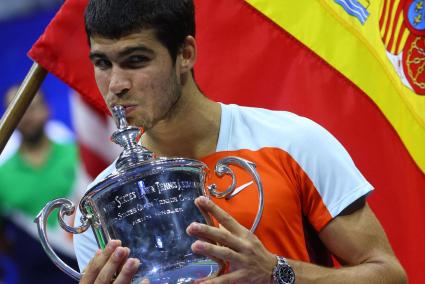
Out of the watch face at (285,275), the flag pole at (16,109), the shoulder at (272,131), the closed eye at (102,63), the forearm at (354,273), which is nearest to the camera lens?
the watch face at (285,275)

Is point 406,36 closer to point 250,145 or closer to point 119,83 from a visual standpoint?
point 250,145

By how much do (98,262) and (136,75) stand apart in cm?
54

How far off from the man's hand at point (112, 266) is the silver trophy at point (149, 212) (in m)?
0.05

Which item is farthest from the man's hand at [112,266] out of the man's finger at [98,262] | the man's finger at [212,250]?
the man's finger at [212,250]

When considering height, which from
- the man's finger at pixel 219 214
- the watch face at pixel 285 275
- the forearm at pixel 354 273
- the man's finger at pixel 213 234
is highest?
the man's finger at pixel 219 214

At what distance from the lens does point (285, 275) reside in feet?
9.48

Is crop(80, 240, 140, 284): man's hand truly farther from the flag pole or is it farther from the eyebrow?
the flag pole

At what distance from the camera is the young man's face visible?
303 cm

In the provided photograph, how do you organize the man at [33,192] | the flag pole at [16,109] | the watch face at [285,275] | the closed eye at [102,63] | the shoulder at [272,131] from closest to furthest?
1. the watch face at [285,275]
2. the closed eye at [102,63]
3. the shoulder at [272,131]
4. the flag pole at [16,109]
5. the man at [33,192]

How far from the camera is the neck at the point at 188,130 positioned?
10.9 ft

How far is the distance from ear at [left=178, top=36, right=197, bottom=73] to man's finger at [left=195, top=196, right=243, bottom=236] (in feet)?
2.06

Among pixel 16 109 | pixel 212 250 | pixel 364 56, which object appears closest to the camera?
pixel 212 250

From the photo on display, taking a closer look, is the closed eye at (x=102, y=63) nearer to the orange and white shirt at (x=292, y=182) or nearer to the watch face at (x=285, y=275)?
the orange and white shirt at (x=292, y=182)

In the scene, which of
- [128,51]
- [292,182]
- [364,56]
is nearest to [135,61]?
[128,51]
